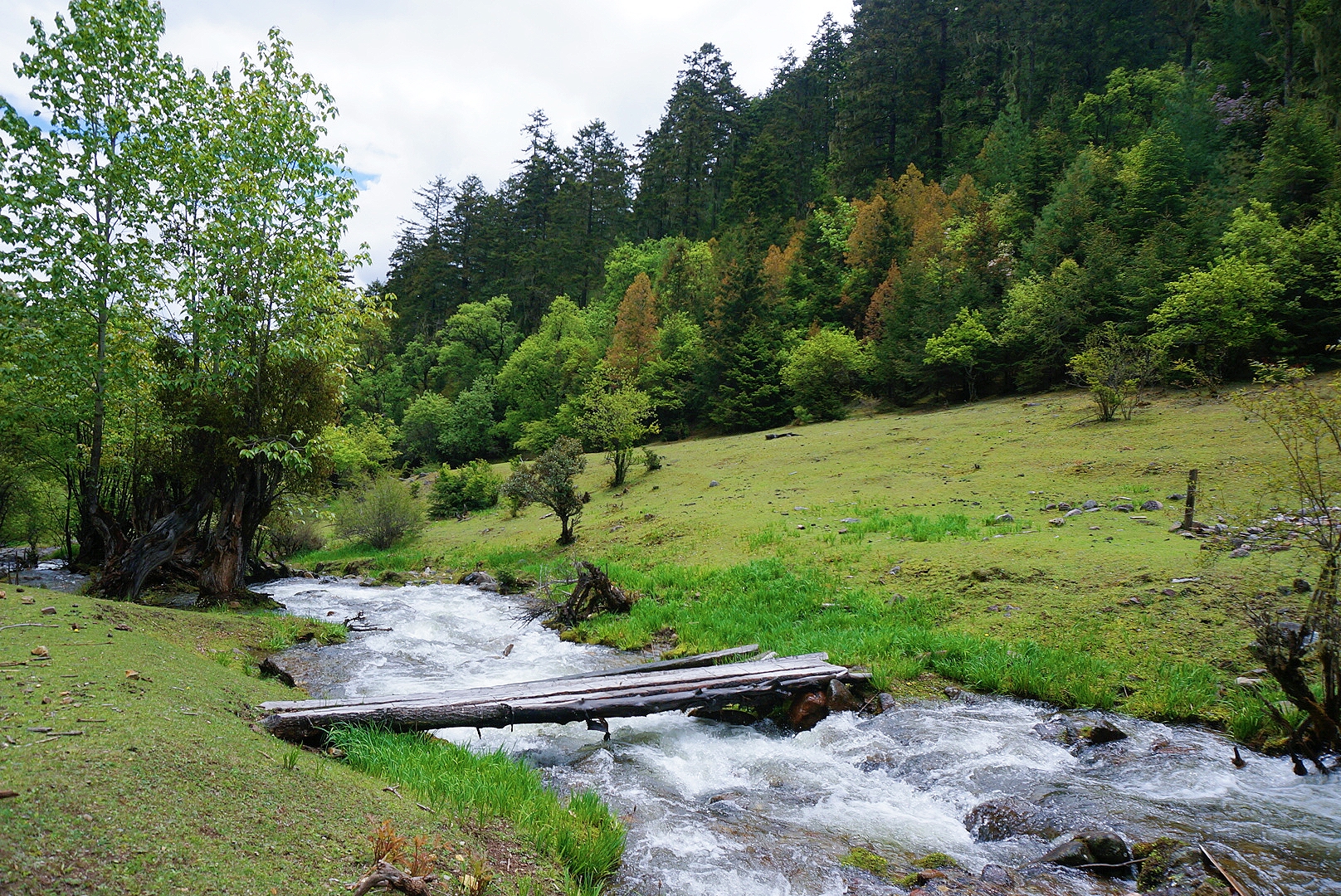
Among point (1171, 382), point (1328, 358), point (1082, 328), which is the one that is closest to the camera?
point (1328, 358)

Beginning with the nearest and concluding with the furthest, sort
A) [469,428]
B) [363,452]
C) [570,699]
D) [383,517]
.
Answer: [570,699] → [383,517] → [363,452] → [469,428]

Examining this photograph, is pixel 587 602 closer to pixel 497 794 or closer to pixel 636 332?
pixel 497 794

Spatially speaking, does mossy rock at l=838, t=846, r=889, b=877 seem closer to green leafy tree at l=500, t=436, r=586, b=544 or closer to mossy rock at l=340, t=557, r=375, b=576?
green leafy tree at l=500, t=436, r=586, b=544

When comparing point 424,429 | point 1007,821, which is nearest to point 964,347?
point 1007,821

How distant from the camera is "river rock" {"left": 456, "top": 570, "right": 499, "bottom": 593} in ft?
61.6

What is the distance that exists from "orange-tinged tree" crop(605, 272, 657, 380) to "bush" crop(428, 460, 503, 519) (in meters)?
17.5

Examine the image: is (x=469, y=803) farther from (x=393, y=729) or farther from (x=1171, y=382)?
(x=1171, y=382)

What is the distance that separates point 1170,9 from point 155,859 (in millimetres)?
87058

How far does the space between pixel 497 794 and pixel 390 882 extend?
2149 millimetres

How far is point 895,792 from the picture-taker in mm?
6703

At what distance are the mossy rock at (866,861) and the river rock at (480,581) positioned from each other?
1444 cm

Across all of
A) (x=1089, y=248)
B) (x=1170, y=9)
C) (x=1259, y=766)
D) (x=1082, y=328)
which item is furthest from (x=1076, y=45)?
(x=1259, y=766)

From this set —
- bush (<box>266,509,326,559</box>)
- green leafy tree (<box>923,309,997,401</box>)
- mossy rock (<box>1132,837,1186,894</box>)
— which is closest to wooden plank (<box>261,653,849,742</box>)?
mossy rock (<box>1132,837,1186,894</box>)

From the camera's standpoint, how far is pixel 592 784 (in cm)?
682
